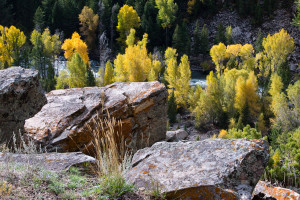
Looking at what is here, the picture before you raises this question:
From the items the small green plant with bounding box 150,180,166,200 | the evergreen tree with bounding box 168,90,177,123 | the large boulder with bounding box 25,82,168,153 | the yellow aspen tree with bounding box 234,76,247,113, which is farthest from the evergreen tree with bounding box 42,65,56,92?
the small green plant with bounding box 150,180,166,200

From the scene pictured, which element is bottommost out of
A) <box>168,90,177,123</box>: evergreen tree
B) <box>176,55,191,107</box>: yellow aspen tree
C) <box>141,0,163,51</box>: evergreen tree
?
<box>168,90,177,123</box>: evergreen tree

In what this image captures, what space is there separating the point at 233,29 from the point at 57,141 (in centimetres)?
5340

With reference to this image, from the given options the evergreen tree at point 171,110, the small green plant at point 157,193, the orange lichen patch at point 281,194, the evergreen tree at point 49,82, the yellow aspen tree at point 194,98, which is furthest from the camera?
the yellow aspen tree at point 194,98

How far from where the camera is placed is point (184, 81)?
119ft

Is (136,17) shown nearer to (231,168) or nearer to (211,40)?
(211,40)

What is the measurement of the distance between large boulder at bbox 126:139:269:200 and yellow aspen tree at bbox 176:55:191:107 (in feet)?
104

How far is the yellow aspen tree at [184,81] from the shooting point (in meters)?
36.2

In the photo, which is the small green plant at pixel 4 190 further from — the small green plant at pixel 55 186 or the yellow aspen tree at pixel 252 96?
the yellow aspen tree at pixel 252 96

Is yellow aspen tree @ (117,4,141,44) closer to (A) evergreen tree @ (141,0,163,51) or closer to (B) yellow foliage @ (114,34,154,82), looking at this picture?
(A) evergreen tree @ (141,0,163,51)

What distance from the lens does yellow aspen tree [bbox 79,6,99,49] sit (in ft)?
187

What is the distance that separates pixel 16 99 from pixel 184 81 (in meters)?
30.4

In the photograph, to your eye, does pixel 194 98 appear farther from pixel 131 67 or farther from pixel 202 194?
pixel 202 194

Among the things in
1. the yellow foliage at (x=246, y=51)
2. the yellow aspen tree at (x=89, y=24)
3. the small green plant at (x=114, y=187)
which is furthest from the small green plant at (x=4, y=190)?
the yellow aspen tree at (x=89, y=24)

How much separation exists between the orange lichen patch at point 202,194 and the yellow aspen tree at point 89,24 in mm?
56637
